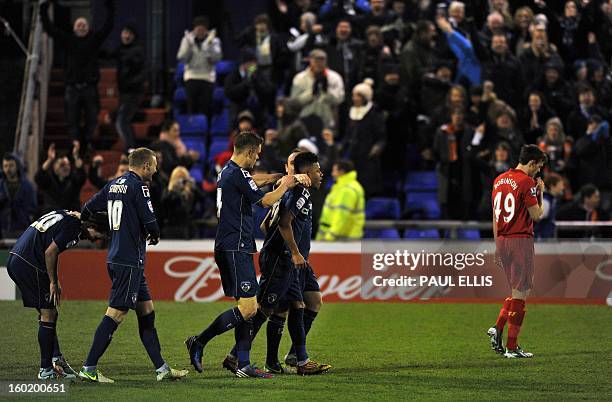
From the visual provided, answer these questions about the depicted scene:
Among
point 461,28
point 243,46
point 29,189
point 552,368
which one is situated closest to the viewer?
point 552,368

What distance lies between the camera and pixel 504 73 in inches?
802

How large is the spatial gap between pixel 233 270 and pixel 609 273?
324 inches

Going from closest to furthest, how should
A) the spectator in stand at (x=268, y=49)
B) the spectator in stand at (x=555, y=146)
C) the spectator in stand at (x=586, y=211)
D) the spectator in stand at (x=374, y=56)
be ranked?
1. the spectator in stand at (x=586, y=211)
2. the spectator in stand at (x=555, y=146)
3. the spectator in stand at (x=374, y=56)
4. the spectator in stand at (x=268, y=49)

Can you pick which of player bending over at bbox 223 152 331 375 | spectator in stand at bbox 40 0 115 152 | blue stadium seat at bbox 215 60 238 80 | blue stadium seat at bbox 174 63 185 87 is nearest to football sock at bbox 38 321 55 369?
player bending over at bbox 223 152 331 375

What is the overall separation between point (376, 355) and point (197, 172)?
860cm

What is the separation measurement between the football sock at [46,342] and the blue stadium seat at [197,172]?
9496 millimetres

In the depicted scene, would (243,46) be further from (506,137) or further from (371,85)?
(506,137)

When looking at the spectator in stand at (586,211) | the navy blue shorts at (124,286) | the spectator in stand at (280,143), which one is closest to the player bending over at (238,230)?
the navy blue shorts at (124,286)

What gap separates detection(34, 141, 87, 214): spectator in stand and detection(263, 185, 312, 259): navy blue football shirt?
818 centimetres

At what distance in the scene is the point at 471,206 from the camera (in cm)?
1967

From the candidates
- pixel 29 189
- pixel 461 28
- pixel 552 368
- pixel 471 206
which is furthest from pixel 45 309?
pixel 461 28

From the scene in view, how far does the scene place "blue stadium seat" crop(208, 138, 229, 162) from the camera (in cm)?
2141

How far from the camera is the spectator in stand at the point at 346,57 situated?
20.9m

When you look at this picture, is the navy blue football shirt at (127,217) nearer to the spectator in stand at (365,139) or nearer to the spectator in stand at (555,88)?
the spectator in stand at (365,139)
